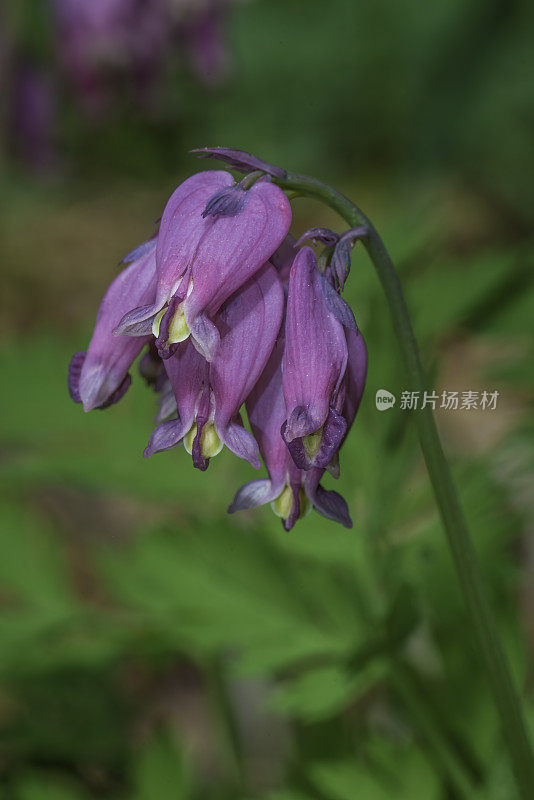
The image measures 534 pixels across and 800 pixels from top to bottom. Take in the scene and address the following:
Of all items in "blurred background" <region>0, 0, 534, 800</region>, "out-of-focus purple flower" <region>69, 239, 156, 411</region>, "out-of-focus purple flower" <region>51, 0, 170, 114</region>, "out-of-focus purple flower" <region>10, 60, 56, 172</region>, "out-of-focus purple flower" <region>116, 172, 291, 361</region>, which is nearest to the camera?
"out-of-focus purple flower" <region>116, 172, 291, 361</region>

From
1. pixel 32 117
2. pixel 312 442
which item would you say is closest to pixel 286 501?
pixel 312 442

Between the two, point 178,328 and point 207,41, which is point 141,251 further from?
point 207,41

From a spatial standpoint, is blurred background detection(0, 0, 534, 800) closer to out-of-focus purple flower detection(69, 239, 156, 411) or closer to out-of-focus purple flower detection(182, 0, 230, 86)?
out-of-focus purple flower detection(182, 0, 230, 86)

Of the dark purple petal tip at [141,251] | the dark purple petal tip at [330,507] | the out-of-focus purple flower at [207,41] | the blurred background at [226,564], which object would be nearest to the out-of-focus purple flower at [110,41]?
the blurred background at [226,564]

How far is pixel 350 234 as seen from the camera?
3.32 ft

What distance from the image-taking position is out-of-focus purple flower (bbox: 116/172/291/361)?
97 centimetres

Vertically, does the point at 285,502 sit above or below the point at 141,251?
below

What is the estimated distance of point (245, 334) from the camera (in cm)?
102

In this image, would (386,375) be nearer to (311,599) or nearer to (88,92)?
(311,599)

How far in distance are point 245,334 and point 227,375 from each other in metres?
0.05

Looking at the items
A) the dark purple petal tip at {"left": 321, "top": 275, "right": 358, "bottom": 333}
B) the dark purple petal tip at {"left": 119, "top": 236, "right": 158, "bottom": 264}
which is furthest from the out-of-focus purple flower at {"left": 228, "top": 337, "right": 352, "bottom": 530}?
the dark purple petal tip at {"left": 119, "top": 236, "right": 158, "bottom": 264}

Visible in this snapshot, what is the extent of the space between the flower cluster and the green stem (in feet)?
0.15

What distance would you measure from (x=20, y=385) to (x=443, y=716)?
1448 millimetres

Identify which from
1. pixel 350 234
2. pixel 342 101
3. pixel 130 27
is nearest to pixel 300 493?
pixel 350 234
